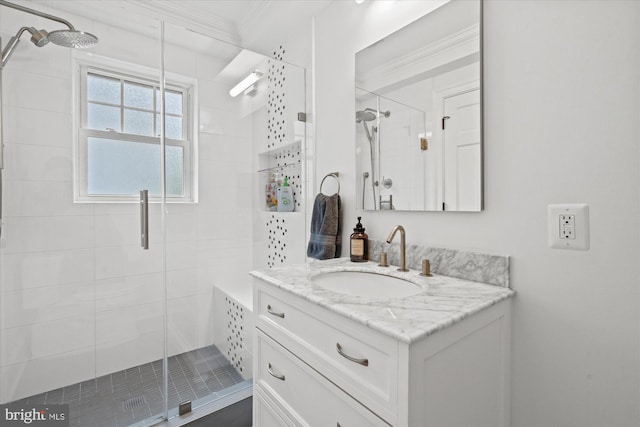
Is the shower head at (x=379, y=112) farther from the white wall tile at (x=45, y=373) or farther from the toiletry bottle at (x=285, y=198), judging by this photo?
the white wall tile at (x=45, y=373)

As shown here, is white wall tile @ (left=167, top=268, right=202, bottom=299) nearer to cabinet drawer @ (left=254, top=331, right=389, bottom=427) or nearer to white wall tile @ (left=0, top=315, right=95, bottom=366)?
white wall tile @ (left=0, top=315, right=95, bottom=366)

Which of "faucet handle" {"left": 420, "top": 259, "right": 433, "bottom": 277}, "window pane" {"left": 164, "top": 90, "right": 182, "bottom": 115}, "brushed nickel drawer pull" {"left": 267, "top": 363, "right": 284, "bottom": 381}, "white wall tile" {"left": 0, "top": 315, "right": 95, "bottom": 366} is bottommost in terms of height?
"white wall tile" {"left": 0, "top": 315, "right": 95, "bottom": 366}

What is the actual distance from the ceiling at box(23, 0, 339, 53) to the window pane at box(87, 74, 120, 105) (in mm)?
310

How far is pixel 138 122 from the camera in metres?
1.63

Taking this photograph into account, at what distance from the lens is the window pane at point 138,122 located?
5.31ft

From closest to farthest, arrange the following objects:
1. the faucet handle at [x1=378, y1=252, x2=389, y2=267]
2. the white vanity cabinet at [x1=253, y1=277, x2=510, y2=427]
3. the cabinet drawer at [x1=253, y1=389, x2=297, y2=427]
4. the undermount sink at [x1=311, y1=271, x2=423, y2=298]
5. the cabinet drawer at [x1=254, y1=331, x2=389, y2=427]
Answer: the white vanity cabinet at [x1=253, y1=277, x2=510, y2=427] → the cabinet drawer at [x1=254, y1=331, x2=389, y2=427] → the cabinet drawer at [x1=253, y1=389, x2=297, y2=427] → the undermount sink at [x1=311, y1=271, x2=423, y2=298] → the faucet handle at [x1=378, y1=252, x2=389, y2=267]

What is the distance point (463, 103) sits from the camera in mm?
1103

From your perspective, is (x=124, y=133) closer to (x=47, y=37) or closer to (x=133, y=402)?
(x=47, y=37)

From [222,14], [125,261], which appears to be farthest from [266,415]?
[222,14]

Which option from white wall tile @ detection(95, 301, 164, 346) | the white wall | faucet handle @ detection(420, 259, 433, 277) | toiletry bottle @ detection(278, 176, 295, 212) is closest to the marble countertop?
faucet handle @ detection(420, 259, 433, 277)

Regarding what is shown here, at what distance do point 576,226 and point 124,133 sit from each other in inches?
77.2

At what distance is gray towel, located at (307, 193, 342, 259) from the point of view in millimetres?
1624

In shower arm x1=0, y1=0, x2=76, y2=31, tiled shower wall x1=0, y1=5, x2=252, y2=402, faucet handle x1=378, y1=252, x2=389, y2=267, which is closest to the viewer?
faucet handle x1=378, y1=252, x2=389, y2=267

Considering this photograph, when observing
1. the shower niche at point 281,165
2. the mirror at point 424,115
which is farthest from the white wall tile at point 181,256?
the mirror at point 424,115
